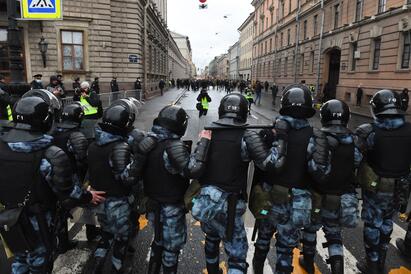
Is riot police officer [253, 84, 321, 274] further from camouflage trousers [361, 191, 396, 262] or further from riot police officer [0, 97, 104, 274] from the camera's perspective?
riot police officer [0, 97, 104, 274]

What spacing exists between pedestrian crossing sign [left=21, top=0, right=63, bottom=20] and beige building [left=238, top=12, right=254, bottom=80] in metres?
68.6

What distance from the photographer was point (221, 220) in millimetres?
3074

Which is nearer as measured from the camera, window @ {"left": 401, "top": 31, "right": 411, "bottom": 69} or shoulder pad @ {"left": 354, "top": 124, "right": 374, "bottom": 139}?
shoulder pad @ {"left": 354, "top": 124, "right": 374, "bottom": 139}

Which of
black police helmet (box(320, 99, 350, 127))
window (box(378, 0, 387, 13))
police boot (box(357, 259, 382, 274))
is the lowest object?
police boot (box(357, 259, 382, 274))

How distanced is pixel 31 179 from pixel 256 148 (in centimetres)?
190

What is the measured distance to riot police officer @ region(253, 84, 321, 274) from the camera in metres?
3.18

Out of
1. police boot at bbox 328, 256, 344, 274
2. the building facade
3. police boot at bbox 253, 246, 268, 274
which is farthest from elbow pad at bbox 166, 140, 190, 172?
the building facade

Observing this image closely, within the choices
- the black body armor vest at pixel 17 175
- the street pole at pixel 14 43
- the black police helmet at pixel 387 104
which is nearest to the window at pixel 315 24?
the street pole at pixel 14 43

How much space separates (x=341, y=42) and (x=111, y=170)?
2848 cm

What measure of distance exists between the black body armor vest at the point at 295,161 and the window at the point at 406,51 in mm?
19806

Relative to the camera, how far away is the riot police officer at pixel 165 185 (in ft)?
10.1

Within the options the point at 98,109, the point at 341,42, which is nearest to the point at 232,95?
the point at 98,109

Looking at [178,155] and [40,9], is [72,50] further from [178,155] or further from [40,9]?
[178,155]

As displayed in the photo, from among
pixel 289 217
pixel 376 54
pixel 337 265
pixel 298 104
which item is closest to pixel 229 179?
pixel 289 217
